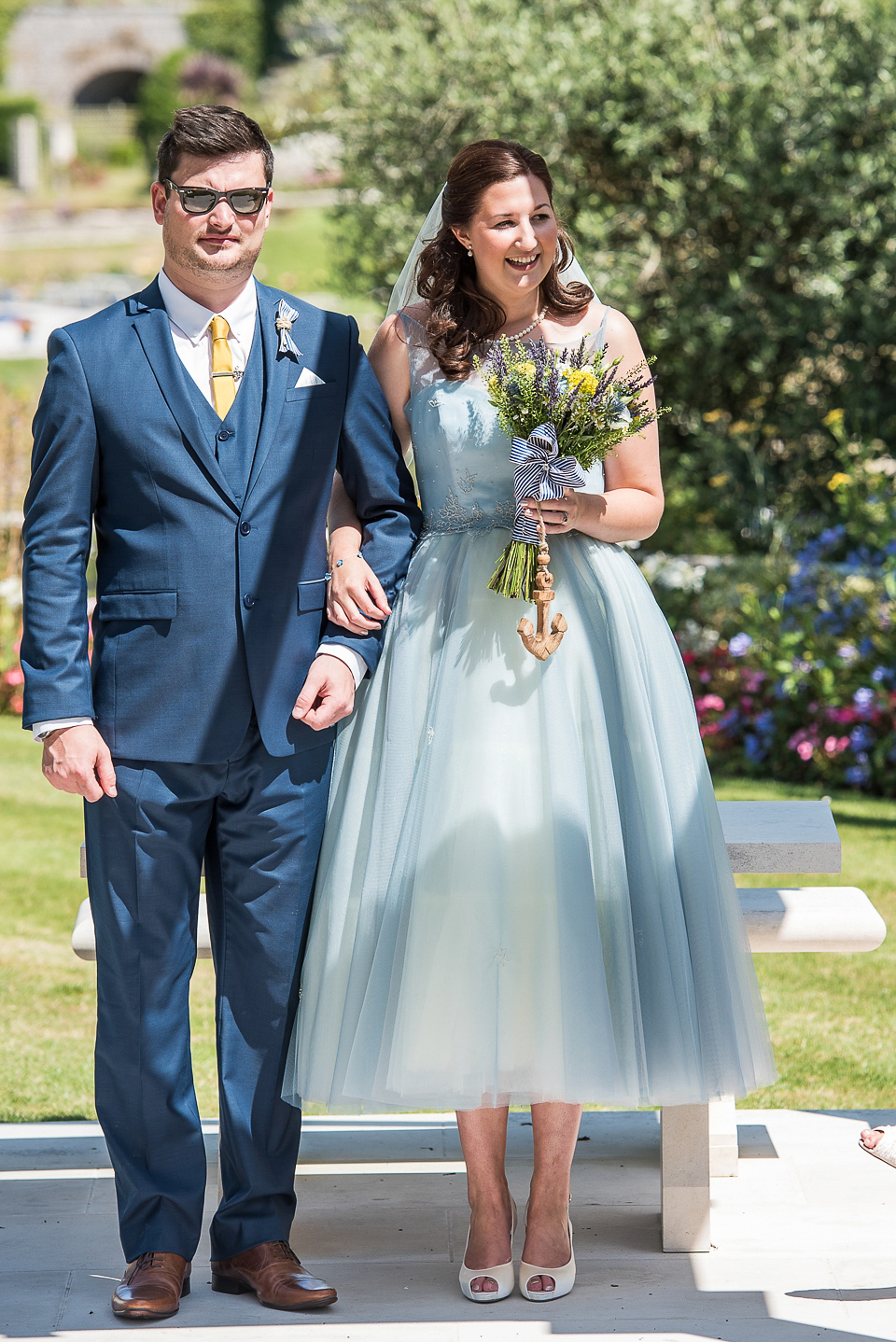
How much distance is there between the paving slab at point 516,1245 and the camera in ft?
8.53

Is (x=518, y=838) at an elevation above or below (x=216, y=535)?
below

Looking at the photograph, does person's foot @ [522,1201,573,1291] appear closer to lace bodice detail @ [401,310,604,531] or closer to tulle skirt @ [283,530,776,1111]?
tulle skirt @ [283,530,776,1111]

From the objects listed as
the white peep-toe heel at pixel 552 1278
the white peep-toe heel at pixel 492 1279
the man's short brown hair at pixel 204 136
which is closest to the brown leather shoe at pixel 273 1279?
the white peep-toe heel at pixel 492 1279

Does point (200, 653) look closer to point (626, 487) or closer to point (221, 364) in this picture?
point (221, 364)

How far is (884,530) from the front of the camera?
7.10 metres

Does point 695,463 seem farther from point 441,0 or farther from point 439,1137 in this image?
point 439,1137

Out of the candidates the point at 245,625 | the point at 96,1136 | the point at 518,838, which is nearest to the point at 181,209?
the point at 245,625

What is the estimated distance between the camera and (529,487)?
259cm

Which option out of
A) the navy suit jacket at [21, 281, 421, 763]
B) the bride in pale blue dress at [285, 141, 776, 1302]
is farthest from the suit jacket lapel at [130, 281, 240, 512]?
the bride in pale blue dress at [285, 141, 776, 1302]

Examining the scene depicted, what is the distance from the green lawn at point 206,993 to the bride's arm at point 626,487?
1927 millimetres

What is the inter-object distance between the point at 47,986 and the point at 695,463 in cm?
540

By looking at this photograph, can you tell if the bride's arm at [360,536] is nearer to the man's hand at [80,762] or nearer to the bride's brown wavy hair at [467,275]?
the bride's brown wavy hair at [467,275]

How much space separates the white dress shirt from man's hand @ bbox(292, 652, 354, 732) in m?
0.03

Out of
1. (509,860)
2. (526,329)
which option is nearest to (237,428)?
(526,329)
